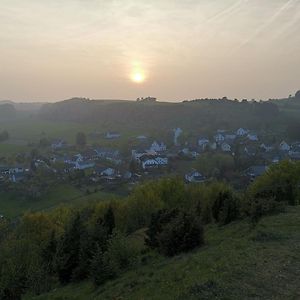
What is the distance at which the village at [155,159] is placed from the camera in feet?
331

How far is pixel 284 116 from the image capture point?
7028 inches

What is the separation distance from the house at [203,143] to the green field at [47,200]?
183ft

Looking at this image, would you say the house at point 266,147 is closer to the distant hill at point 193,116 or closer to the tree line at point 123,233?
the distant hill at point 193,116

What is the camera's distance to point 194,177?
314 feet

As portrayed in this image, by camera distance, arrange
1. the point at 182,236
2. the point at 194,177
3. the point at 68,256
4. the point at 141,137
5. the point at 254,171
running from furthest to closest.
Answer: the point at 141,137 → the point at 254,171 → the point at 194,177 → the point at 68,256 → the point at 182,236

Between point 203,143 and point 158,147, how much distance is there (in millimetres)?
15158

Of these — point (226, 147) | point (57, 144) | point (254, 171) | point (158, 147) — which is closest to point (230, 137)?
point (226, 147)

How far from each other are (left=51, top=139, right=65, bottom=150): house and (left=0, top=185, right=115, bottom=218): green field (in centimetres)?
5065

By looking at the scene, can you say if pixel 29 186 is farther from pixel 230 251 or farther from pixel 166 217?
pixel 230 251

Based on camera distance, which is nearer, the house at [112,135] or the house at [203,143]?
the house at [203,143]

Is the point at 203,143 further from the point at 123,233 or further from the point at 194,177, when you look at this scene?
the point at 123,233

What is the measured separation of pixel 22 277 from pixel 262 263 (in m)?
21.8

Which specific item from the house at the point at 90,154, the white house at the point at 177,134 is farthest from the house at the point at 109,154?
the white house at the point at 177,134

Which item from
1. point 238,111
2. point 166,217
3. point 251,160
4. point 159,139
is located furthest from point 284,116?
point 166,217
